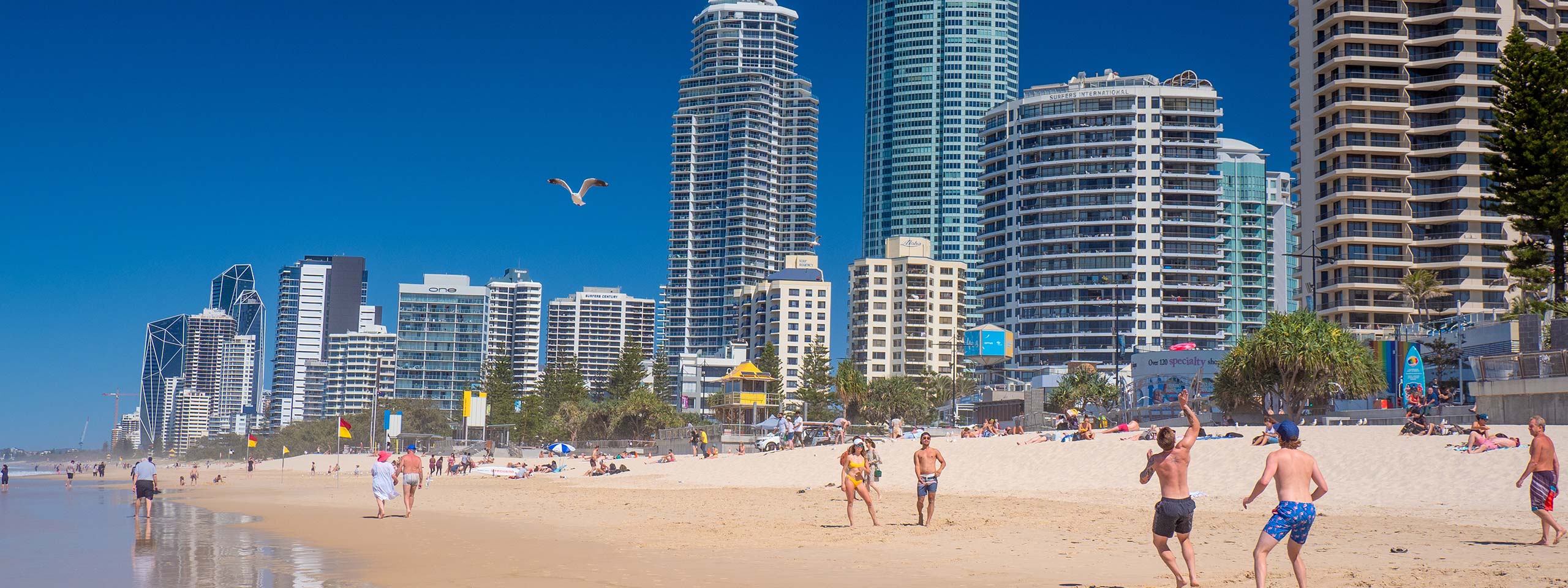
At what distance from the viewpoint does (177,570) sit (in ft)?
49.0

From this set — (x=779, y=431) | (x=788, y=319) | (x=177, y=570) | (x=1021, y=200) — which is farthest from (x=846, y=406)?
(x=177, y=570)

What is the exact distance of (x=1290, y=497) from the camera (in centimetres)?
965

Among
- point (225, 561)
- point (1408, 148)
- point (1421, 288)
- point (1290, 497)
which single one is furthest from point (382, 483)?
point (1408, 148)

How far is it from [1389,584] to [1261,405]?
40.2 m

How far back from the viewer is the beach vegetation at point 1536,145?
1754 inches

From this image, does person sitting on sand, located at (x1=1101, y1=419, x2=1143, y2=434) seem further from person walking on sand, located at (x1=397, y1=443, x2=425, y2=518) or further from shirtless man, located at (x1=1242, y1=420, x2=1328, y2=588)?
shirtless man, located at (x1=1242, y1=420, x2=1328, y2=588)

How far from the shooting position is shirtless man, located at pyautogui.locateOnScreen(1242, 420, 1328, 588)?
959 centimetres

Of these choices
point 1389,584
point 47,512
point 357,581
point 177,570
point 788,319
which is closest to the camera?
point 1389,584

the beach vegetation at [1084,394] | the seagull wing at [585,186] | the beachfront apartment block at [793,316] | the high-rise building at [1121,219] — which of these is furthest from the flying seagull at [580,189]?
the beachfront apartment block at [793,316]

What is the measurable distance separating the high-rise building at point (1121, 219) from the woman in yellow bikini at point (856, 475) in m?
106

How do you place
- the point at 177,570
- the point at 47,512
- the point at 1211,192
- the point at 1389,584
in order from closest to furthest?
the point at 1389,584 < the point at 177,570 < the point at 47,512 < the point at 1211,192

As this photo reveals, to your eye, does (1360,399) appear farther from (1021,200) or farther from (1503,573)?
(1021,200)

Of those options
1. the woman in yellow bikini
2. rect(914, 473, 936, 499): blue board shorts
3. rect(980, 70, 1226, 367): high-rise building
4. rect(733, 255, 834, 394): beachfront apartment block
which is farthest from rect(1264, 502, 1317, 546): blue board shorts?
rect(733, 255, 834, 394): beachfront apartment block

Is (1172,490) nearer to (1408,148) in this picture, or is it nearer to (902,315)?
(1408,148)
